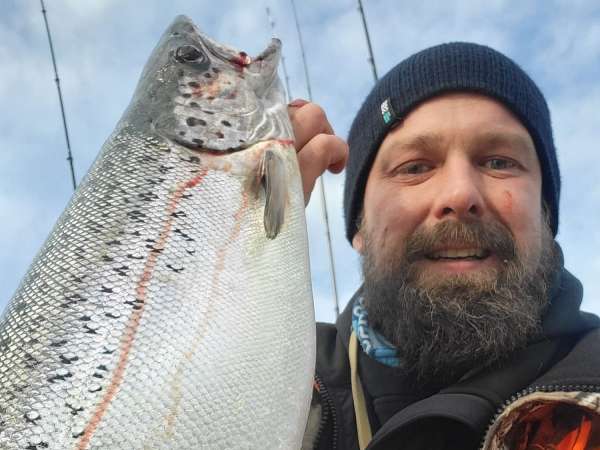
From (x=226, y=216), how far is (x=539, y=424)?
1144 millimetres

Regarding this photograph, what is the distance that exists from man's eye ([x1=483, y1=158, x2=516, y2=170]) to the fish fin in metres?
1.06

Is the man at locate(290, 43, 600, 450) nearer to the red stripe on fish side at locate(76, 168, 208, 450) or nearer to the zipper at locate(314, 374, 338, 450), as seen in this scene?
the zipper at locate(314, 374, 338, 450)

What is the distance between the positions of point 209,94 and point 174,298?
3.12 ft

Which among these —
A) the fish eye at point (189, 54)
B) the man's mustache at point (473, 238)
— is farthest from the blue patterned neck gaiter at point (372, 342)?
the fish eye at point (189, 54)

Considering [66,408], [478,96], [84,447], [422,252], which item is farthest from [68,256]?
[478,96]

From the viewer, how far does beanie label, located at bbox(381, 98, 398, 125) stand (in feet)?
9.47

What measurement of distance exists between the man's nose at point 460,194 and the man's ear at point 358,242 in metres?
0.59

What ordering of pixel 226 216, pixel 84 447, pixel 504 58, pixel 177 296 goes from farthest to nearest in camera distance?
pixel 504 58 < pixel 226 216 < pixel 177 296 < pixel 84 447

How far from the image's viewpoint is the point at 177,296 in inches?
59.6

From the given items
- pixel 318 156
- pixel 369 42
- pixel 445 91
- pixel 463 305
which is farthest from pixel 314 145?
pixel 369 42

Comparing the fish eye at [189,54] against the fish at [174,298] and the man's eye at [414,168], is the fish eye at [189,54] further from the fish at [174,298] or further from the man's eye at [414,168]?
the man's eye at [414,168]

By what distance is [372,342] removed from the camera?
8.64 feet

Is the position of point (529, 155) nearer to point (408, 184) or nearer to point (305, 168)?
point (408, 184)

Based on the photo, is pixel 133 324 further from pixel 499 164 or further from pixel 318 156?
pixel 499 164
